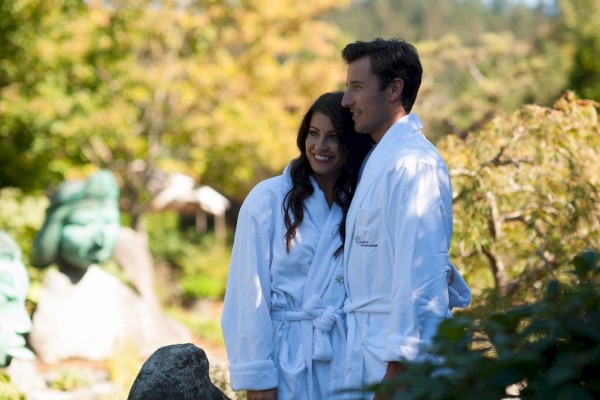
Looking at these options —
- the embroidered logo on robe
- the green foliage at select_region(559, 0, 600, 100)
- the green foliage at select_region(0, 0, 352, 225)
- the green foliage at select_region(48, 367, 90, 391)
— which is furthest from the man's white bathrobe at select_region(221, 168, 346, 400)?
the green foliage at select_region(559, 0, 600, 100)

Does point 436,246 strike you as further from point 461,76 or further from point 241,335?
point 461,76

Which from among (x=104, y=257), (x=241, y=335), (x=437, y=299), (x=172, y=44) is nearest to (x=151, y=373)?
(x=241, y=335)

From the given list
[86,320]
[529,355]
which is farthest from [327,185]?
[86,320]

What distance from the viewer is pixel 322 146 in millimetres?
3363

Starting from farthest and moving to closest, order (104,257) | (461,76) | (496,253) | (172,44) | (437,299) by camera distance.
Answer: (461,76) < (172,44) < (104,257) < (496,253) < (437,299)

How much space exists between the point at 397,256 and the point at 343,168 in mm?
661

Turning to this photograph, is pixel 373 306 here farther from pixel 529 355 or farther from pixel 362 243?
pixel 529 355

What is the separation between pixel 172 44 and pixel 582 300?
16.3 metres

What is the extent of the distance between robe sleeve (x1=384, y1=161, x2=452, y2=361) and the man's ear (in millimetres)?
323

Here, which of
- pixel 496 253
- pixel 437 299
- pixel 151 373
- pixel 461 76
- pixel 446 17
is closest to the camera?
pixel 437 299

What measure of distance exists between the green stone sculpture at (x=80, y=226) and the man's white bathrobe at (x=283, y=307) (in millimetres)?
6408

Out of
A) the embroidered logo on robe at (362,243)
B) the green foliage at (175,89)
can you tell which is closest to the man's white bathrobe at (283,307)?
the embroidered logo on robe at (362,243)

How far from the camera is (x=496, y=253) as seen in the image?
5.79m

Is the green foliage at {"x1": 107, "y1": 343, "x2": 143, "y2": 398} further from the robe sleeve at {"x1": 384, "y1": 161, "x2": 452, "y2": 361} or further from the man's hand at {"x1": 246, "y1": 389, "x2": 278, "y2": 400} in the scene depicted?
the robe sleeve at {"x1": 384, "y1": 161, "x2": 452, "y2": 361}
